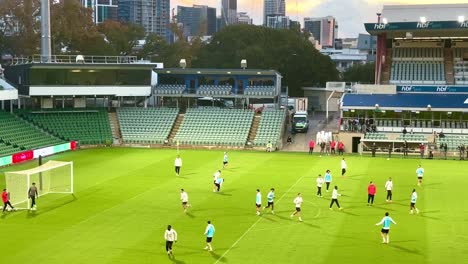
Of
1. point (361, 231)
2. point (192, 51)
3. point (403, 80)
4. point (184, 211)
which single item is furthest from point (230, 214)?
point (192, 51)

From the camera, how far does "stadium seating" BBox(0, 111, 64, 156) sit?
166 ft

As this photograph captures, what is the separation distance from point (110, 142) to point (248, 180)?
23.4 metres

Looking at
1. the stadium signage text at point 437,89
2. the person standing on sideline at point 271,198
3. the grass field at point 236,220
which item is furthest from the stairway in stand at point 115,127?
the person standing on sideline at point 271,198

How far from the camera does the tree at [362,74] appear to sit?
112125mm

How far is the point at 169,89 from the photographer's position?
69562mm

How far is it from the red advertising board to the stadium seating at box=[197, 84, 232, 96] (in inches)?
912

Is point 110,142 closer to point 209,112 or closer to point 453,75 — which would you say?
point 209,112

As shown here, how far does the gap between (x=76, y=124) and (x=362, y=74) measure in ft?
213

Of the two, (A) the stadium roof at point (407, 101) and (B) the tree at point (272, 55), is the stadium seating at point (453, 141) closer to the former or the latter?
(A) the stadium roof at point (407, 101)

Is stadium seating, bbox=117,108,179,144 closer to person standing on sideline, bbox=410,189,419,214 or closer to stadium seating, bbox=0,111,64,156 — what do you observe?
stadium seating, bbox=0,111,64,156

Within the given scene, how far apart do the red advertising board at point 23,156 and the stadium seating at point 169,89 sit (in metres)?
21.5

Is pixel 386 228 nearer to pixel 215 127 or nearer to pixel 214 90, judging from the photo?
pixel 215 127

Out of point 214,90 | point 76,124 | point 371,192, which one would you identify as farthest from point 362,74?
point 371,192

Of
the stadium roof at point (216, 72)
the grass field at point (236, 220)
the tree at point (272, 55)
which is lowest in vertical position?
the grass field at point (236, 220)
